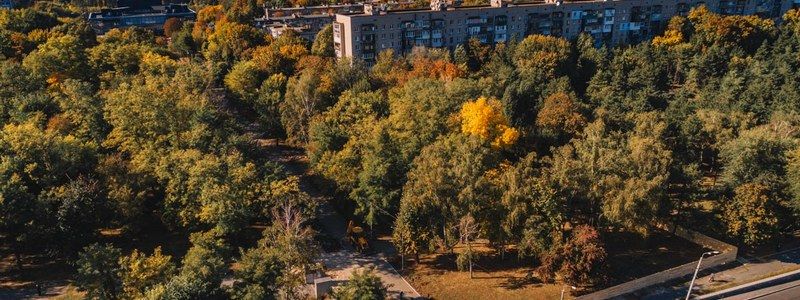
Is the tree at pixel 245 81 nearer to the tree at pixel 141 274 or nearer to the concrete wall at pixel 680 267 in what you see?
the tree at pixel 141 274

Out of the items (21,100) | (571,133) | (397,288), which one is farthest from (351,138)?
(21,100)

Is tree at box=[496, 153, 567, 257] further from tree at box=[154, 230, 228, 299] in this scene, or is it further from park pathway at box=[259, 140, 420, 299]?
tree at box=[154, 230, 228, 299]

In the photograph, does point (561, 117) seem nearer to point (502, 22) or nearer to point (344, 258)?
point (344, 258)

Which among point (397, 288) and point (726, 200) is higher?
point (726, 200)

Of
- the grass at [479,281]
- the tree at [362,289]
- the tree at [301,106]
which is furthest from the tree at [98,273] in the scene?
the tree at [301,106]

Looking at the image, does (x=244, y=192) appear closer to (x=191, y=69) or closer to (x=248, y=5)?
(x=191, y=69)

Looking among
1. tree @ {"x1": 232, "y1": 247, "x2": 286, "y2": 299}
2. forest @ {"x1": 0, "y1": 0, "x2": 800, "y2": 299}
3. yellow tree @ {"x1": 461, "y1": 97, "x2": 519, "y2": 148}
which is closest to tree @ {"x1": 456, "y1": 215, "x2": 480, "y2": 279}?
forest @ {"x1": 0, "y1": 0, "x2": 800, "y2": 299}
